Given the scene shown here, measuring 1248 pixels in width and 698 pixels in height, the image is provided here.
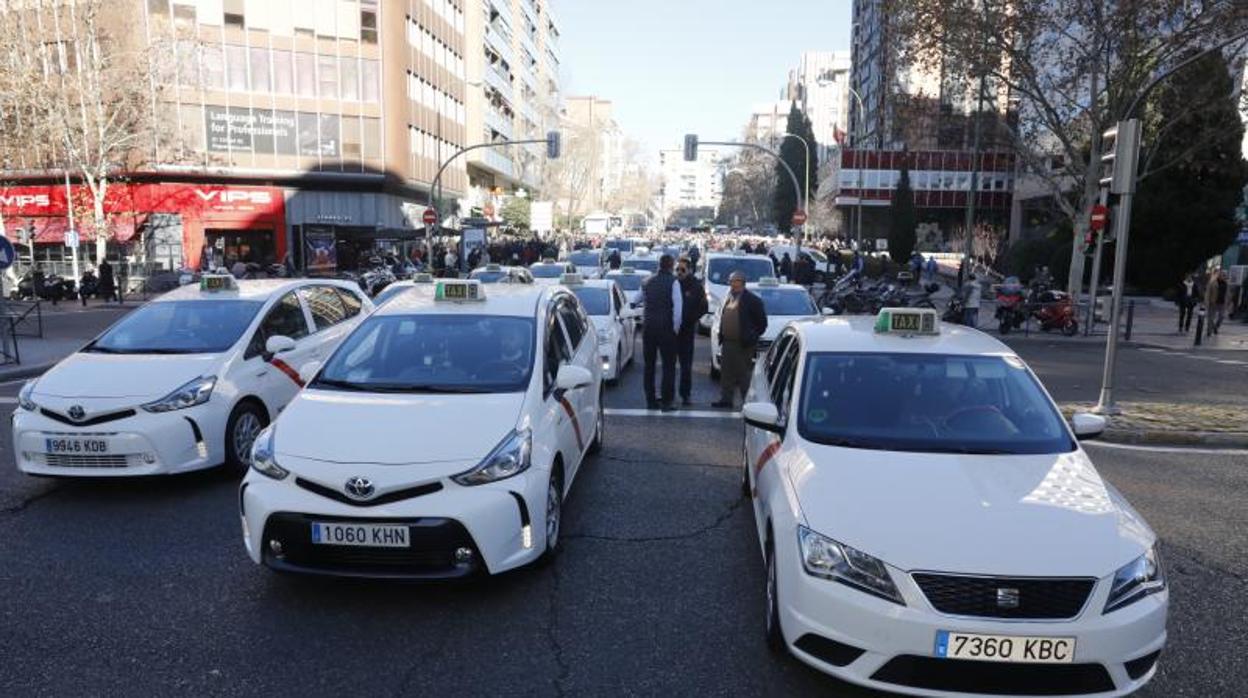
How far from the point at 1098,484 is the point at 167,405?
20.1ft

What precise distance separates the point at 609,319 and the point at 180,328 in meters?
5.87

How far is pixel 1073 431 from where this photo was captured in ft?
15.2

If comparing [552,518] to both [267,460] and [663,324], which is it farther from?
[663,324]

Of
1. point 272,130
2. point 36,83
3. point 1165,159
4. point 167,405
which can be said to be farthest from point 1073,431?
point 272,130

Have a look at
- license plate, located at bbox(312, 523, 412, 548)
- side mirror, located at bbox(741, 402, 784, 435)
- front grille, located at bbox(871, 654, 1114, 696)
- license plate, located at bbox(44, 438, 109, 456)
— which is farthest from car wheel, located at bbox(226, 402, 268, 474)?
front grille, located at bbox(871, 654, 1114, 696)

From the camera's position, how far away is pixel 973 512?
3564mm

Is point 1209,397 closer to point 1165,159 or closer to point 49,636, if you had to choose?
point 49,636

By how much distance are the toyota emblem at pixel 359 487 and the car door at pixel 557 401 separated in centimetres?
117

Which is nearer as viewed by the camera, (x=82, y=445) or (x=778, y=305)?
(x=82, y=445)

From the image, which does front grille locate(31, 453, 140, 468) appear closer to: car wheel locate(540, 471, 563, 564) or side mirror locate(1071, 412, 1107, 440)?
car wheel locate(540, 471, 563, 564)

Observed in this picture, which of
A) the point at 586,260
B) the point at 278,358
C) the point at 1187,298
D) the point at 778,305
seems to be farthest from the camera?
the point at 586,260

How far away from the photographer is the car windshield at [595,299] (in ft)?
39.3

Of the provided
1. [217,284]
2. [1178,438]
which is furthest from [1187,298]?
[217,284]

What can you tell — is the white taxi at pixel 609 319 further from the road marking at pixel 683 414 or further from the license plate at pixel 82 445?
the license plate at pixel 82 445
